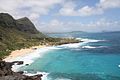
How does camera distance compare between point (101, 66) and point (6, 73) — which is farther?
Result: point (101, 66)

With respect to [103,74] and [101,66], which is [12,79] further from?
[101,66]

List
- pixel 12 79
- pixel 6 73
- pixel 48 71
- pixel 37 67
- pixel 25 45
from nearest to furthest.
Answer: pixel 12 79 < pixel 6 73 < pixel 48 71 < pixel 37 67 < pixel 25 45

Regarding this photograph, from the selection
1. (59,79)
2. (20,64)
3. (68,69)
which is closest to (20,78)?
(59,79)

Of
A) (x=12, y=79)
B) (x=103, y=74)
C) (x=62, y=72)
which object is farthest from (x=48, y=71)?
(x=12, y=79)

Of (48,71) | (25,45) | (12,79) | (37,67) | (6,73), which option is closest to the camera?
(12,79)

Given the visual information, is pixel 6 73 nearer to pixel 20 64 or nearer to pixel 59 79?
pixel 59 79

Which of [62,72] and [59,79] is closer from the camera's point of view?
[59,79]

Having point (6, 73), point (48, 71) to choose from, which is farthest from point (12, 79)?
point (48, 71)

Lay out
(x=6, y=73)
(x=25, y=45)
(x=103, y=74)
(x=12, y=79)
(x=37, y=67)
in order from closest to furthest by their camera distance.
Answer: (x=12, y=79), (x=6, y=73), (x=103, y=74), (x=37, y=67), (x=25, y=45)
